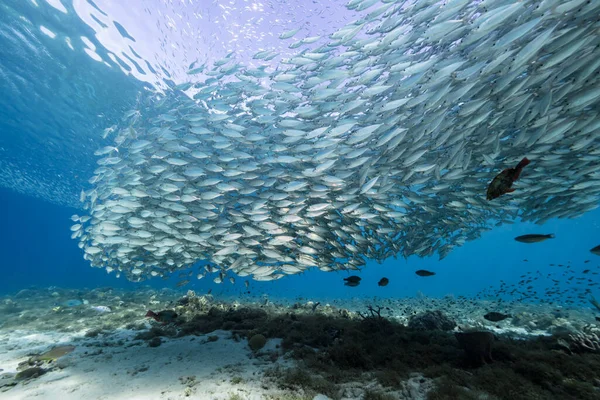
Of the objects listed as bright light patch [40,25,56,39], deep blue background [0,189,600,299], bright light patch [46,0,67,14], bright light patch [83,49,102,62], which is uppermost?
bright light patch [40,25,56,39]

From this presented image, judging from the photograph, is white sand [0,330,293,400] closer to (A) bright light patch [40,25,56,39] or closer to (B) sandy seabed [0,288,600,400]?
(B) sandy seabed [0,288,600,400]

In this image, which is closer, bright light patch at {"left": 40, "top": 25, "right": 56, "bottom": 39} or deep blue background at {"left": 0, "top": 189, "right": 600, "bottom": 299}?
bright light patch at {"left": 40, "top": 25, "right": 56, "bottom": 39}

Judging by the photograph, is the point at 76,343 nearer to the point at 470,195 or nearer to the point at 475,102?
the point at 475,102

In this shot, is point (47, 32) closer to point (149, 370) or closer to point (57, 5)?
point (57, 5)

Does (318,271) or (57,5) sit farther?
(318,271)

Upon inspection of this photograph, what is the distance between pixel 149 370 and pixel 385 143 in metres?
8.52

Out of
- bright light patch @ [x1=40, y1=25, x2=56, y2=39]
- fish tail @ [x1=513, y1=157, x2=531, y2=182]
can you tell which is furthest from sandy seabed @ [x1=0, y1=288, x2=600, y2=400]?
bright light patch @ [x1=40, y1=25, x2=56, y2=39]

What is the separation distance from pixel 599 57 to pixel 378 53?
4147mm

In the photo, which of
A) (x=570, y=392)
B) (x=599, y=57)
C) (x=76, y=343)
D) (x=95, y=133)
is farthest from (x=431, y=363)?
(x=95, y=133)

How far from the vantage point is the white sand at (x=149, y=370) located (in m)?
4.83

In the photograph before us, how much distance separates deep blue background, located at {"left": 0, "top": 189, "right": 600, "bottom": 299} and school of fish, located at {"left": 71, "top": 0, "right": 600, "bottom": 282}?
6.86 metres

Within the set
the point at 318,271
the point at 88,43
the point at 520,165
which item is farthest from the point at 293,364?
the point at 318,271

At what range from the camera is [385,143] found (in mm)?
8016

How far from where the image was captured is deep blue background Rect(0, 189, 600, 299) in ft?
183
